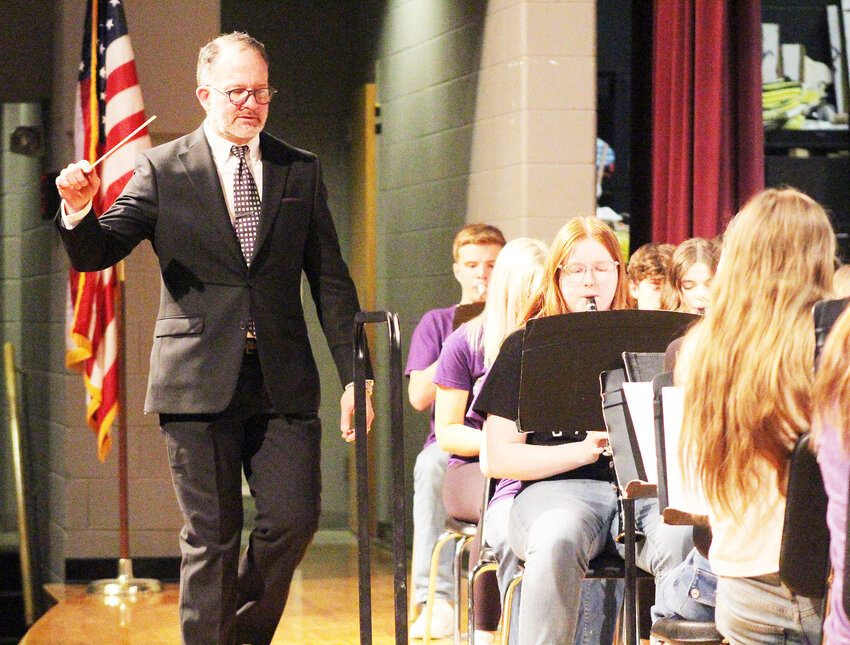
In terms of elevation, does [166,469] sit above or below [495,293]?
below

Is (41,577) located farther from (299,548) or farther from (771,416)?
(771,416)

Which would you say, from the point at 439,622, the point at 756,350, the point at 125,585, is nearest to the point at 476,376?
the point at 439,622

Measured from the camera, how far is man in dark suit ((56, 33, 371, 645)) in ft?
8.68

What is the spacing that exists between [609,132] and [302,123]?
2.03 meters

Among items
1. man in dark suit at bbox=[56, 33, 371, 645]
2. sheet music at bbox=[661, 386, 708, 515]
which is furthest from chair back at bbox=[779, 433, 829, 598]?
man in dark suit at bbox=[56, 33, 371, 645]

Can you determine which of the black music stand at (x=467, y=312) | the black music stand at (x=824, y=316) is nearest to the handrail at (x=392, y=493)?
the black music stand at (x=824, y=316)

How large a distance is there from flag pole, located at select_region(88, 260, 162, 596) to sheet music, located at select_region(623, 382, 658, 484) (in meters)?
2.97

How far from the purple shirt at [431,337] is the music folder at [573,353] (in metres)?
1.63

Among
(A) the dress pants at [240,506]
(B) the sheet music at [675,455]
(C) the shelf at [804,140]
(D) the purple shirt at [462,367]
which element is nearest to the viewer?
(B) the sheet music at [675,455]

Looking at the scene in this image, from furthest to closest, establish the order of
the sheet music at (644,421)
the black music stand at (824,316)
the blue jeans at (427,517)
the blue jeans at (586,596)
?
the blue jeans at (427,517) → the blue jeans at (586,596) → the sheet music at (644,421) → the black music stand at (824,316)

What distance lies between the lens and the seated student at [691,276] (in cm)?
366

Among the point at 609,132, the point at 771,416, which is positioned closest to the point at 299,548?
the point at 771,416

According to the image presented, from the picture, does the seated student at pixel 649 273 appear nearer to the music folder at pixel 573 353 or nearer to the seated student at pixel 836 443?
the music folder at pixel 573 353

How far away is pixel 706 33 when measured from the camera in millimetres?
4719
